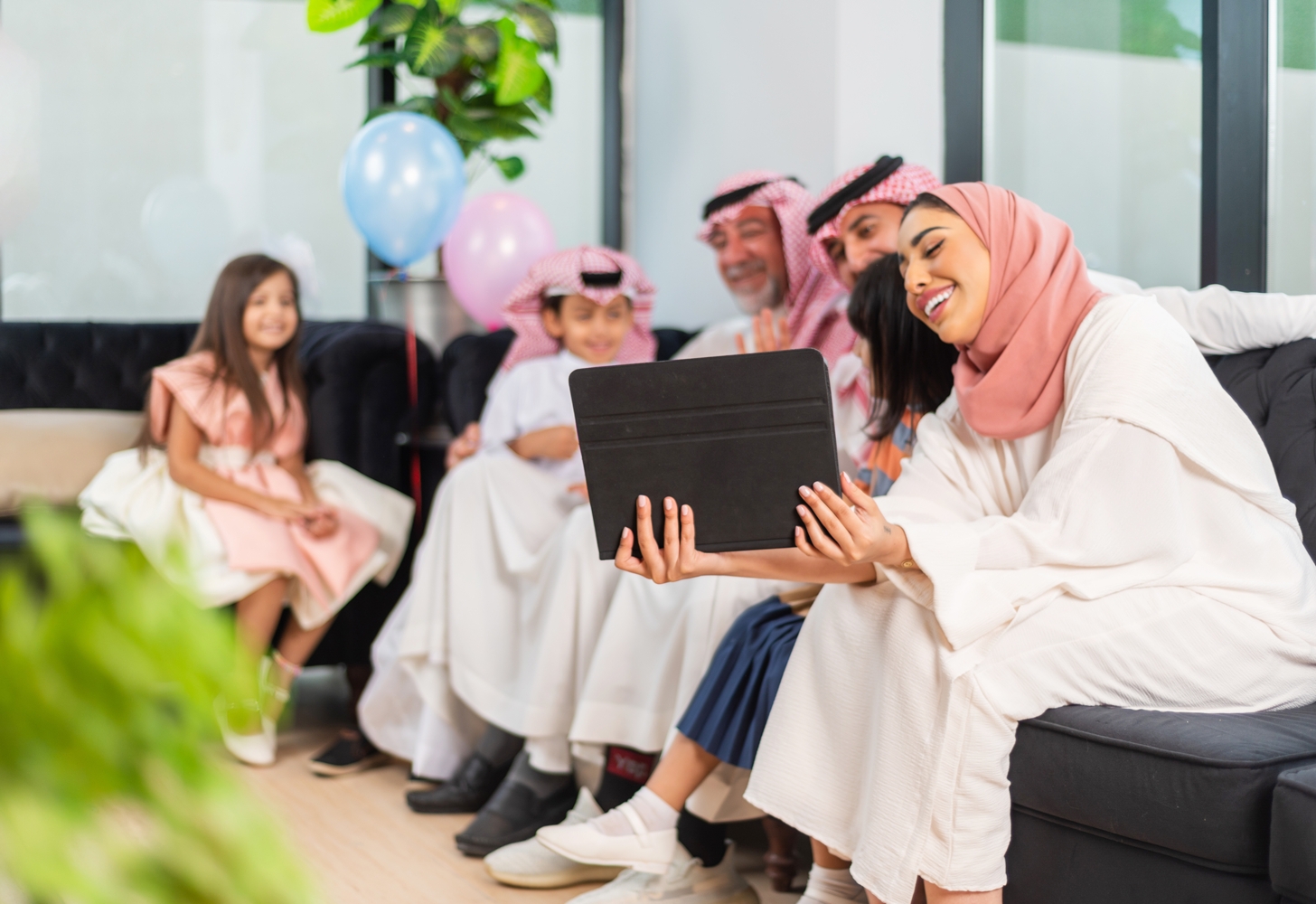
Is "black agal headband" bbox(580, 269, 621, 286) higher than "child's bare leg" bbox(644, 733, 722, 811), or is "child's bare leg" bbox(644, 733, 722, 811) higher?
"black agal headband" bbox(580, 269, 621, 286)

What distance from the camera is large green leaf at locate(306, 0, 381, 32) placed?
139 inches

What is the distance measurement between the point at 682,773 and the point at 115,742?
1.65 meters


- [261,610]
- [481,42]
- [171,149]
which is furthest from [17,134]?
[261,610]

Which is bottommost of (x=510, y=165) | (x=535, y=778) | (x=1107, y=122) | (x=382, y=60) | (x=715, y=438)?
(x=535, y=778)

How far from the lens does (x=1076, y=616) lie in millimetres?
1477

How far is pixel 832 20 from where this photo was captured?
302 centimetres

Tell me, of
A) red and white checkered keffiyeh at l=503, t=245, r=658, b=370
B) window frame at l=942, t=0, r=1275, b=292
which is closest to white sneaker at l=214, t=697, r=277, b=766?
red and white checkered keffiyeh at l=503, t=245, r=658, b=370

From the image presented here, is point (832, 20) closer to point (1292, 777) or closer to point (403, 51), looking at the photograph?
point (403, 51)

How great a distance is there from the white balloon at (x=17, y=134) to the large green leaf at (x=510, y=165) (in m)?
1.50

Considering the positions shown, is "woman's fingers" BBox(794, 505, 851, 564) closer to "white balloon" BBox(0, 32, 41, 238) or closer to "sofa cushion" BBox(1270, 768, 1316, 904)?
"sofa cushion" BBox(1270, 768, 1316, 904)

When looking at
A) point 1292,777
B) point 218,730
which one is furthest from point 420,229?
point 218,730

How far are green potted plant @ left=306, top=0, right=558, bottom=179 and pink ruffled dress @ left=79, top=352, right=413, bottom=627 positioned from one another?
1.11m

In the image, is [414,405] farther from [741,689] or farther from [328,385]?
[741,689]

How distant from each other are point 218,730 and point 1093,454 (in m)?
1.33
